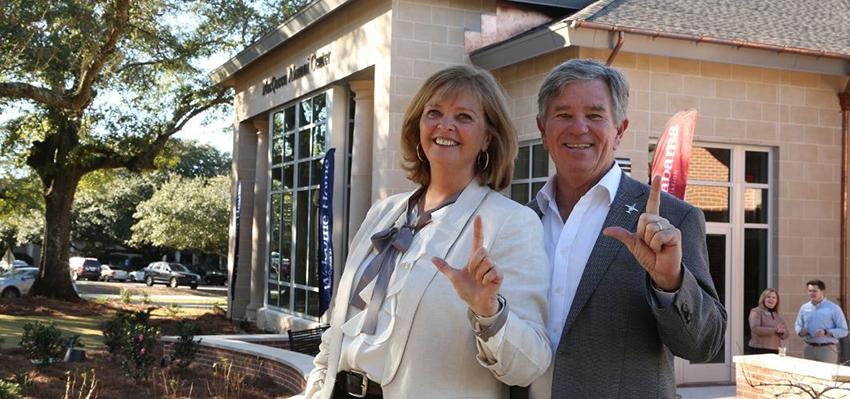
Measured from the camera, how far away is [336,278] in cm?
1566

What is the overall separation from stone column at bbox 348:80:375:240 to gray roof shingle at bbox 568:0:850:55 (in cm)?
457

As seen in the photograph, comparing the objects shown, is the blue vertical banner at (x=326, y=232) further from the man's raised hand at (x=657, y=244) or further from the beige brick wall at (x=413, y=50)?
the man's raised hand at (x=657, y=244)

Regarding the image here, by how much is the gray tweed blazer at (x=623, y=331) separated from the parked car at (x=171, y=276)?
168 feet

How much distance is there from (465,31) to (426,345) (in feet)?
37.7

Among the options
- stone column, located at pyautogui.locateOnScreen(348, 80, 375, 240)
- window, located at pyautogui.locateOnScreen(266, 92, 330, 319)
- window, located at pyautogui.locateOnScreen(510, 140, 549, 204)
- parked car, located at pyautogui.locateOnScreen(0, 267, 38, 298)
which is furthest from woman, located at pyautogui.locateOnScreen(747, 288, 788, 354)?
parked car, located at pyautogui.locateOnScreen(0, 267, 38, 298)

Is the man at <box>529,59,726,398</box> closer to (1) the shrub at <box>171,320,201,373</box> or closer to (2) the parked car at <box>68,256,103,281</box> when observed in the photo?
(1) the shrub at <box>171,320,201,373</box>

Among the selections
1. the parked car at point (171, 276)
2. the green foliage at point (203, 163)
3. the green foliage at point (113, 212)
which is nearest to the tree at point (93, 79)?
the parked car at point (171, 276)

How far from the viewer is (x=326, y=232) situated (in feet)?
48.9

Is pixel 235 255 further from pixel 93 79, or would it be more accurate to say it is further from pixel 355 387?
pixel 355 387

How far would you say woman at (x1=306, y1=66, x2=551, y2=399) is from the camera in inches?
94.9

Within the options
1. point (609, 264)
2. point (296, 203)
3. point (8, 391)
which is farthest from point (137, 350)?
point (609, 264)

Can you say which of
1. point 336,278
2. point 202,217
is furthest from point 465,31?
point 202,217

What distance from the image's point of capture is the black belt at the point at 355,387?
272cm

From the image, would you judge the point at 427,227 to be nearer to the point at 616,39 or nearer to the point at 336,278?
the point at 616,39
